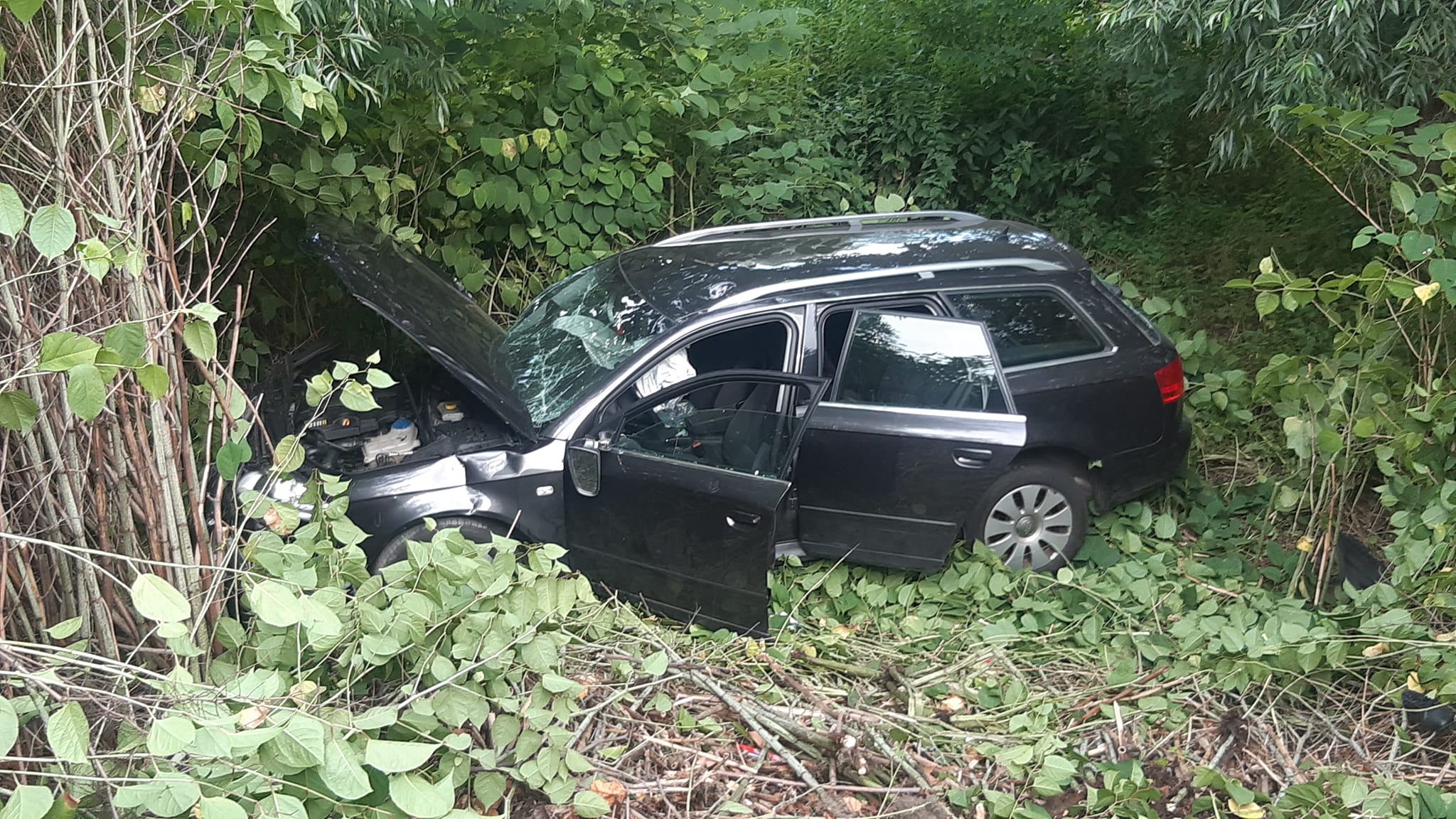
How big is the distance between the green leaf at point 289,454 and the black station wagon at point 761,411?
113cm

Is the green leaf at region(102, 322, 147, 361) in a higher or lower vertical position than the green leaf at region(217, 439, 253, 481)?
higher

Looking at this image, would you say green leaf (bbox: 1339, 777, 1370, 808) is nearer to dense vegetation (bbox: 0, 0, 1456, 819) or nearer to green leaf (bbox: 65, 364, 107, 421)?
dense vegetation (bbox: 0, 0, 1456, 819)

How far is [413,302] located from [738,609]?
1735 millimetres

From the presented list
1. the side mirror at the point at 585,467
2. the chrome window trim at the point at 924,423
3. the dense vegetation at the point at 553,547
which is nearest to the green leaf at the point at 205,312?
the dense vegetation at the point at 553,547

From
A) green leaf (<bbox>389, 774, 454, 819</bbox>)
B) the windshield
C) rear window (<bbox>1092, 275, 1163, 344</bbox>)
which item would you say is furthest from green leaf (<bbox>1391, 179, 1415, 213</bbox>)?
green leaf (<bbox>389, 774, 454, 819</bbox>)

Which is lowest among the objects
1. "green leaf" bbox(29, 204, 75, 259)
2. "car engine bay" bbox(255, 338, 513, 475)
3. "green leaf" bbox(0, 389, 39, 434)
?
"car engine bay" bbox(255, 338, 513, 475)

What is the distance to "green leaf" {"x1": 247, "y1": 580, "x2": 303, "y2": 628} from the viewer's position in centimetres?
179

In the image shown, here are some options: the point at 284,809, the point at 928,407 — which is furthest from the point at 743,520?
the point at 284,809

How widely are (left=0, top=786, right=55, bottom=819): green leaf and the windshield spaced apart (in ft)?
7.68

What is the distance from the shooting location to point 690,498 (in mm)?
3547

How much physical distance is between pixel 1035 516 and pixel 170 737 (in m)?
3.60

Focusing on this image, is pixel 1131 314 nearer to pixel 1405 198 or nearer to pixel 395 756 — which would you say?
pixel 1405 198

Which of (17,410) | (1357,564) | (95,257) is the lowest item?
(1357,564)

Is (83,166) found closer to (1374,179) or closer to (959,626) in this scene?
(959,626)
